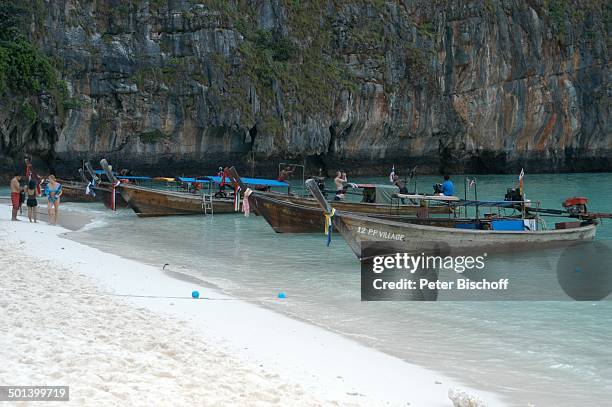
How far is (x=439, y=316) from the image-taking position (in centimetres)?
875

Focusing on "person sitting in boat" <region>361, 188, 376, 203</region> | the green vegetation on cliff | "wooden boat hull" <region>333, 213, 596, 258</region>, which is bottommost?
"wooden boat hull" <region>333, 213, 596, 258</region>

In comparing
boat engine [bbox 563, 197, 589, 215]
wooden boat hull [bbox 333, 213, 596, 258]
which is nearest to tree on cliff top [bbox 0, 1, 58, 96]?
wooden boat hull [bbox 333, 213, 596, 258]

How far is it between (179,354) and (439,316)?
13.6 ft

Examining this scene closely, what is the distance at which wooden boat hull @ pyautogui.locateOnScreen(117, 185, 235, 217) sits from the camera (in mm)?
22188

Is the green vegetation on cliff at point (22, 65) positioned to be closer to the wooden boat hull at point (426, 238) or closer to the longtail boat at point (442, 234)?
the longtail boat at point (442, 234)

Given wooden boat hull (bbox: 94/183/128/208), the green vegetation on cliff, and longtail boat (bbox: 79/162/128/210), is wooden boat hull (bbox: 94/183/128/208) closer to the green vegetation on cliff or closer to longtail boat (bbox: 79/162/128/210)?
longtail boat (bbox: 79/162/128/210)

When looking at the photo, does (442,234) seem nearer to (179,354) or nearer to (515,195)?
(515,195)

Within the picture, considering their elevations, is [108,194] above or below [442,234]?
above

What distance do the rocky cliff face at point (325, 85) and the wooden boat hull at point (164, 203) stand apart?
17192 millimetres

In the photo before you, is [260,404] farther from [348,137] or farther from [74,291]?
[348,137]

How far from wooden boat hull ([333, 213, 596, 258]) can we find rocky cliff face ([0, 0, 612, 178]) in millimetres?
28892

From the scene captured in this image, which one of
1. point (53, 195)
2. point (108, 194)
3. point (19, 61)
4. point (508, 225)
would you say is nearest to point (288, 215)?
point (508, 225)

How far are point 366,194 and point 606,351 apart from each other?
14.0 metres

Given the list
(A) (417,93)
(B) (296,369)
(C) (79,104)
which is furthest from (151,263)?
(A) (417,93)
